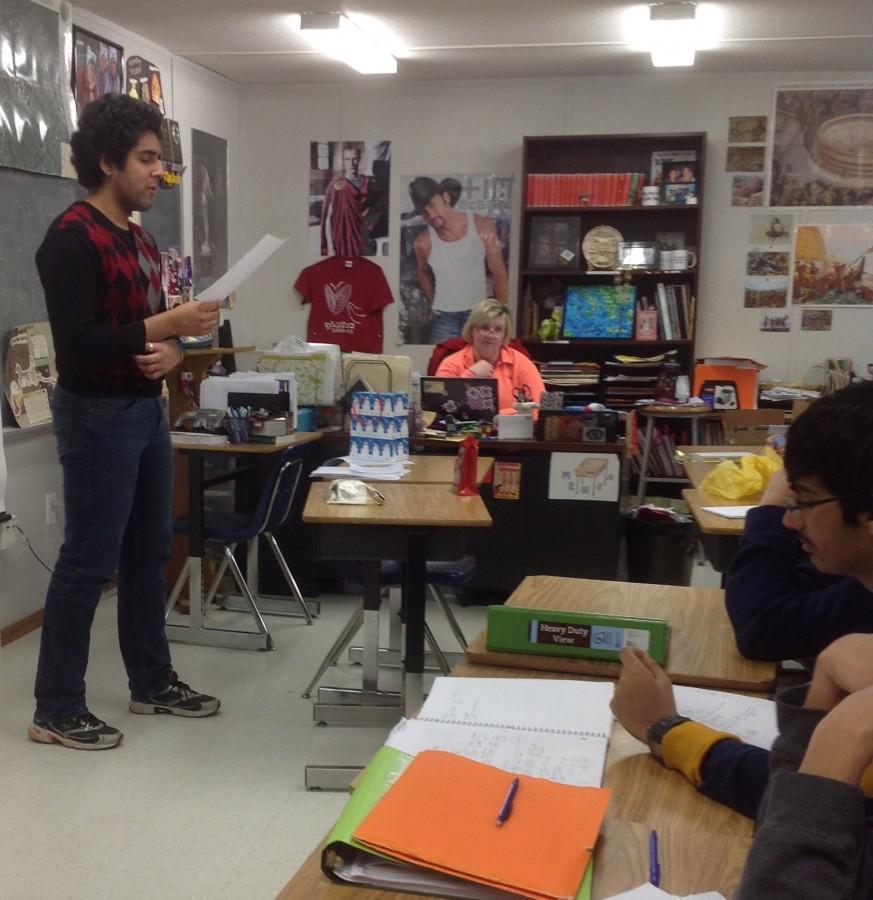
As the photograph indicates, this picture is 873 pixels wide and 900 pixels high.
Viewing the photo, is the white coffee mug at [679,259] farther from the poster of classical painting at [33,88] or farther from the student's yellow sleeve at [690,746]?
the student's yellow sleeve at [690,746]

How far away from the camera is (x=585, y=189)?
641 cm

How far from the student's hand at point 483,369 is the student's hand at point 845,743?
4652 mm

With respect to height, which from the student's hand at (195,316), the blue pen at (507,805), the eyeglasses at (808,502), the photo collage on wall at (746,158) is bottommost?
the blue pen at (507,805)

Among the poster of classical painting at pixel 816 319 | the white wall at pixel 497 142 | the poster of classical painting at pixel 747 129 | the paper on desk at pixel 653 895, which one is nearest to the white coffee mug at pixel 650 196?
the white wall at pixel 497 142

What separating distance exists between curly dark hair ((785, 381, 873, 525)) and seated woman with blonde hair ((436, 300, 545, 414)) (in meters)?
4.18

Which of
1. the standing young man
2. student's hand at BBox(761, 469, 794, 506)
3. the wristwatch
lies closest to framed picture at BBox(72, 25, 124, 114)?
the standing young man

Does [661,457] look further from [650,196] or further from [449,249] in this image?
[449,249]

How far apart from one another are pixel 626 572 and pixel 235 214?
3.74 meters

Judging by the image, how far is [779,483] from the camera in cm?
168

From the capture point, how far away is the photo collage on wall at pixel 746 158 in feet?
21.1

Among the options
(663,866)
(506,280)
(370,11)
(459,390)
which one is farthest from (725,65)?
Answer: (663,866)

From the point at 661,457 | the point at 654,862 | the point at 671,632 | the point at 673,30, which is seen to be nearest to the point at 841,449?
the point at 654,862

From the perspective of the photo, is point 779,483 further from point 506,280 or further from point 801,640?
point 506,280

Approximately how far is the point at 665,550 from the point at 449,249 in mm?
2987
